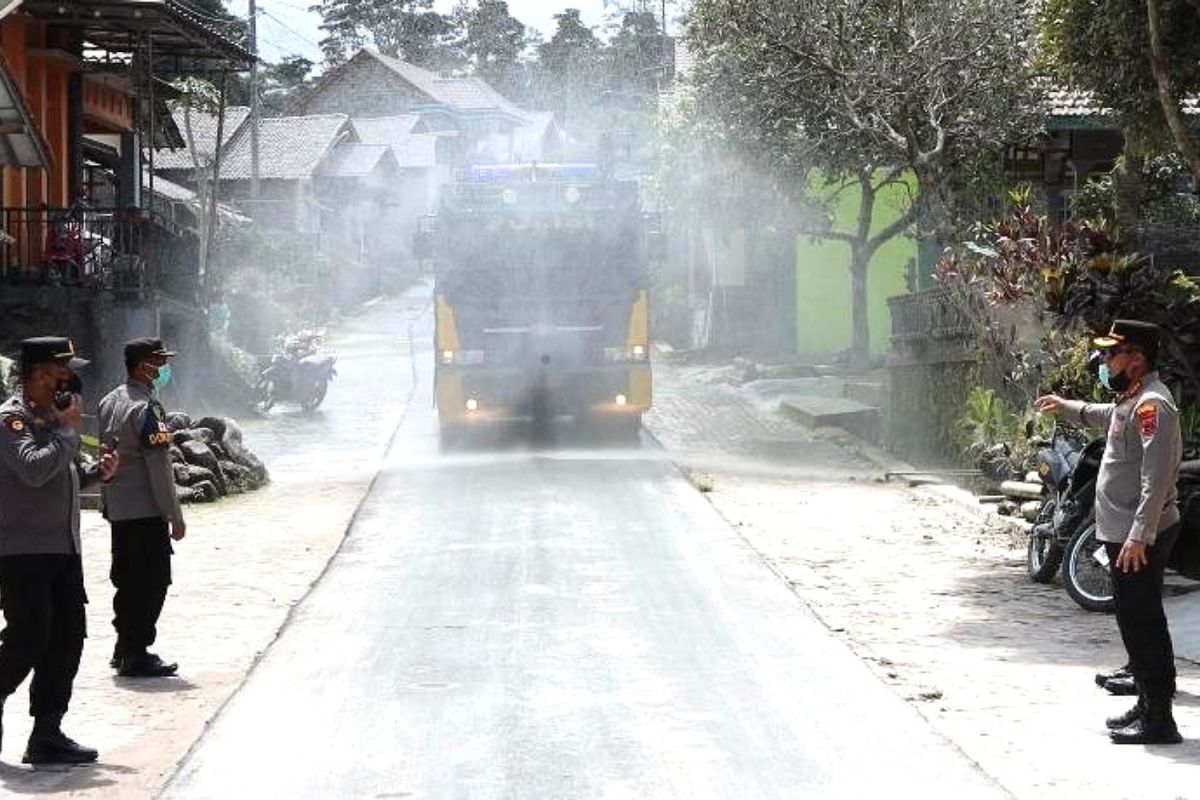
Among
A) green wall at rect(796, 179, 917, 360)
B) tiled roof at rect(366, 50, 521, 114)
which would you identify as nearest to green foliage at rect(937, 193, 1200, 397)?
green wall at rect(796, 179, 917, 360)

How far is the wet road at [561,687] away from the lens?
25.4 feet

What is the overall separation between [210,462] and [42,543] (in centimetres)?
Answer: 1159

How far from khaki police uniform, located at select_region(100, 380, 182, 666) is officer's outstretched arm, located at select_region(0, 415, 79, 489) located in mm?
2113

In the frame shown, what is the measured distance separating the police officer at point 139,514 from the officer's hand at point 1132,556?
4.97 meters

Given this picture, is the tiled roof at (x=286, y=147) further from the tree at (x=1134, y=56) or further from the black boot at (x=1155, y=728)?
the black boot at (x=1155, y=728)

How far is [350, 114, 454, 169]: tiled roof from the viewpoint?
3374 inches

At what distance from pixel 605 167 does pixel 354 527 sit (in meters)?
9.36

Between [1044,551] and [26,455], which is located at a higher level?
[26,455]

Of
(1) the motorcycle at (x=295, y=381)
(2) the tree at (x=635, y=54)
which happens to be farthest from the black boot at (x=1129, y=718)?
(2) the tree at (x=635, y=54)

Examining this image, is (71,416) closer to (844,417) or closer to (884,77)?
(884,77)

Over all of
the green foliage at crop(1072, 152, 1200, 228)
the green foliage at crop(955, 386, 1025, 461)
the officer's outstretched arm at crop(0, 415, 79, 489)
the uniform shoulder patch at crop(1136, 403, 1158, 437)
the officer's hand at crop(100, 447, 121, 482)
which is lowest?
the green foliage at crop(955, 386, 1025, 461)

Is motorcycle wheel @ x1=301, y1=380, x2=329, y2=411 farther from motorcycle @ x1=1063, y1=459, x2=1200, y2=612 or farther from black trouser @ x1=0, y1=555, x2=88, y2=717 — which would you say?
black trouser @ x1=0, y1=555, x2=88, y2=717

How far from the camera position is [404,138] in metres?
87.5

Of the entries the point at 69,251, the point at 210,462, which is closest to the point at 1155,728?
the point at 210,462
